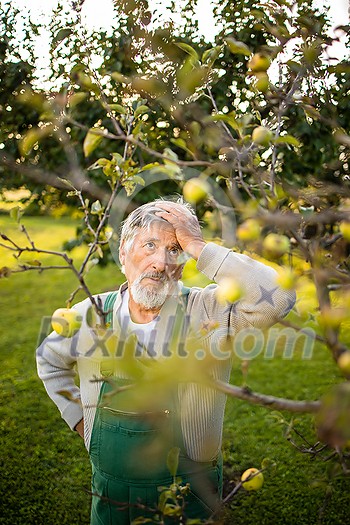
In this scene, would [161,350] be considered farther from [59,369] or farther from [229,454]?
[229,454]

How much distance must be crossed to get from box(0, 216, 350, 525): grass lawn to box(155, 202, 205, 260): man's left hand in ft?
2.21

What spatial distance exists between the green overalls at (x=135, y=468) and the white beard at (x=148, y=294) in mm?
283

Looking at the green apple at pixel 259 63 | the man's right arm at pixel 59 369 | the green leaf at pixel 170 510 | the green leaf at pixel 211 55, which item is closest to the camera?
the green apple at pixel 259 63

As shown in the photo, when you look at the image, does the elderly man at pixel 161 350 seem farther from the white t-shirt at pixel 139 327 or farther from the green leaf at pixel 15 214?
the green leaf at pixel 15 214

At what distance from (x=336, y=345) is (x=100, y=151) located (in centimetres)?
315

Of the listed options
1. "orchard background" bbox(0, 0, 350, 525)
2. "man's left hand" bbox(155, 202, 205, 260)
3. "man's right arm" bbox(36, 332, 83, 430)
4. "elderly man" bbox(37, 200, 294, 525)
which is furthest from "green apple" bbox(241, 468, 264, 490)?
"man's right arm" bbox(36, 332, 83, 430)

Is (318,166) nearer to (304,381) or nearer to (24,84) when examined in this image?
(24,84)

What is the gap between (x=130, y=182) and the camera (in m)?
1.53

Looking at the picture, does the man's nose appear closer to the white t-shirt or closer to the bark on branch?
the white t-shirt

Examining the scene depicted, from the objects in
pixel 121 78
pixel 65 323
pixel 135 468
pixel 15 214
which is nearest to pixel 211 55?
pixel 121 78

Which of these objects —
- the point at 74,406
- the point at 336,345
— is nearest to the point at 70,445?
the point at 74,406

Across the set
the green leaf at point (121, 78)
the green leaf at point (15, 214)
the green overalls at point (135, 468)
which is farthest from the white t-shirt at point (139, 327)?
the green leaf at point (121, 78)

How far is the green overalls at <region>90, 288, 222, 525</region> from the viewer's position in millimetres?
1840

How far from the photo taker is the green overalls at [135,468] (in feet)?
6.04
